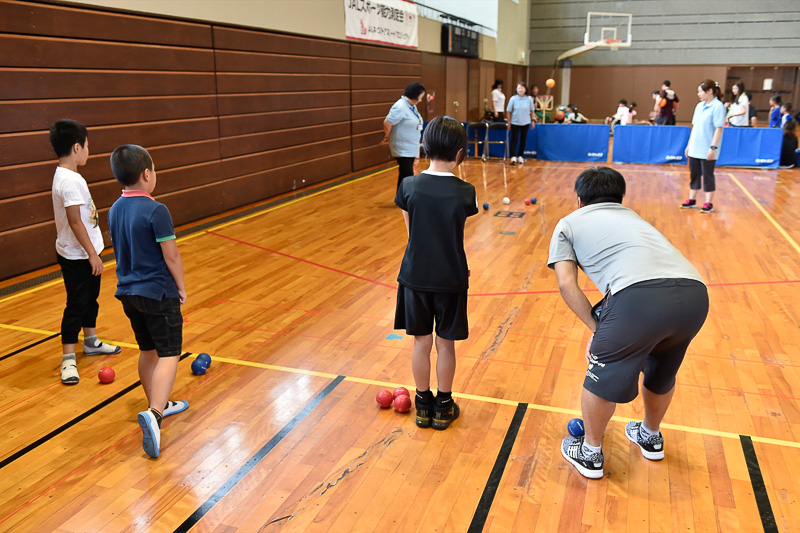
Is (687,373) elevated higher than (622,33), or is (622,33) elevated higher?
(622,33)

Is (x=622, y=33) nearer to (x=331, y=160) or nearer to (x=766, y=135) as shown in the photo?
(x=766, y=135)

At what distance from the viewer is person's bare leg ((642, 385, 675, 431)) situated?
2.67 meters

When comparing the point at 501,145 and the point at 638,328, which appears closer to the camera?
the point at 638,328

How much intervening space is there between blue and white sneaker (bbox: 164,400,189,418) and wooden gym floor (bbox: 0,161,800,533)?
1.6 inches

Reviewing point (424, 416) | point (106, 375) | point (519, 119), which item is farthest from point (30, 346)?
point (519, 119)

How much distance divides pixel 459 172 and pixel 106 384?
9.01m

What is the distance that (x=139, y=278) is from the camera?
2809mm

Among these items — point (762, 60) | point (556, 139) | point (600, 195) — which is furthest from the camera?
point (762, 60)

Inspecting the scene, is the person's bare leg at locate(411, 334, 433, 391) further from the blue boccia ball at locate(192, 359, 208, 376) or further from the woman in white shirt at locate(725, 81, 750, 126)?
the woman in white shirt at locate(725, 81, 750, 126)

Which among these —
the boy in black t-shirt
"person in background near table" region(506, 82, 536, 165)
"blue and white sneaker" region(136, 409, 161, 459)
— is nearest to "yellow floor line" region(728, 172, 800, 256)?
"person in background near table" region(506, 82, 536, 165)

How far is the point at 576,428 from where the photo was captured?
2955 millimetres

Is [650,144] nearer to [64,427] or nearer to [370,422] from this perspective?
[370,422]

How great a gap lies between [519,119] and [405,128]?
5.37 metres

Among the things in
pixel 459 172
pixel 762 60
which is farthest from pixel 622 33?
pixel 459 172
